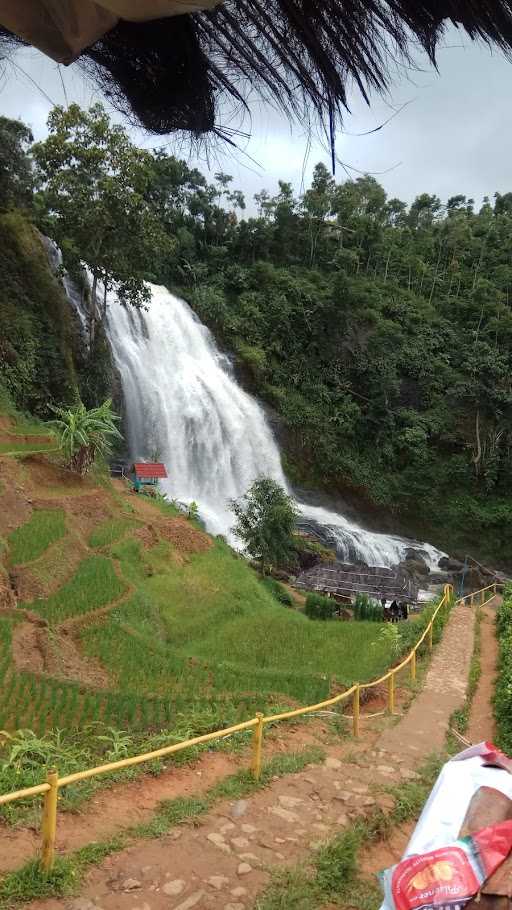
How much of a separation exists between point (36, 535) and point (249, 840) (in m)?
8.82

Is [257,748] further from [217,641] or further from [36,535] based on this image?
[36,535]

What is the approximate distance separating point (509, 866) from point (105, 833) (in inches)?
101

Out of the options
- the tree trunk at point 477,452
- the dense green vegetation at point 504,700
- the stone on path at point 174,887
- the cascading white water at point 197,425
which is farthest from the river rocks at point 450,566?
the stone on path at point 174,887

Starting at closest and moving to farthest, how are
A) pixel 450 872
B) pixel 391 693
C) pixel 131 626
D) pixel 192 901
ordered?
pixel 450 872 < pixel 192 901 < pixel 391 693 < pixel 131 626

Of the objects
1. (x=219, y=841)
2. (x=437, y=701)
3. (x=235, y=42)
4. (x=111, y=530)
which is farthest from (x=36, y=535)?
(x=235, y=42)

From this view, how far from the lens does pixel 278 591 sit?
18.0 metres

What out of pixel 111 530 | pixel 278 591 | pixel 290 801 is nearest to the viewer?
pixel 290 801

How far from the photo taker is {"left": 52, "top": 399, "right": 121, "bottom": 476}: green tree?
47.1 feet

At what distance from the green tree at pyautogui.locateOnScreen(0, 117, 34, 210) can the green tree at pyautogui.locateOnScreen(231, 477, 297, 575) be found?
1347 cm

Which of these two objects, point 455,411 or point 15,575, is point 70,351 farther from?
point 455,411

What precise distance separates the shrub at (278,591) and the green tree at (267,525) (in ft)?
2.91

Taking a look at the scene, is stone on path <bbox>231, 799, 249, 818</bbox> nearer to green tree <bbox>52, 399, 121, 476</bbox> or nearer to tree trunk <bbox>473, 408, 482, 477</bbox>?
green tree <bbox>52, 399, 121, 476</bbox>

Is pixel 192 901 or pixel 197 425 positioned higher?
pixel 197 425

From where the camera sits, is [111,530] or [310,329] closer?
[111,530]
